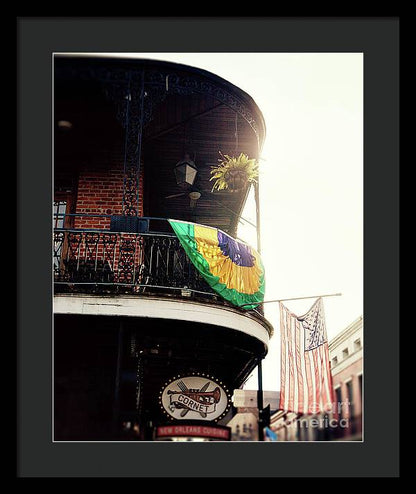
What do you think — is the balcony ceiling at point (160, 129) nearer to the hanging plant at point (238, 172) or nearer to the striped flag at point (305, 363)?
the hanging plant at point (238, 172)

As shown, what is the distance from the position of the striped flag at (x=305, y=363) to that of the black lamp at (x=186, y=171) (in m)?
2.48

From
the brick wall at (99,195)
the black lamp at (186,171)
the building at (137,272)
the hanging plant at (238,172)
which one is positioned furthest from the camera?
the black lamp at (186,171)

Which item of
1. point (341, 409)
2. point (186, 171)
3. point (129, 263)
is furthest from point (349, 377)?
point (186, 171)

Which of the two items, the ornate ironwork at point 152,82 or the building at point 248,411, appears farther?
the building at point 248,411

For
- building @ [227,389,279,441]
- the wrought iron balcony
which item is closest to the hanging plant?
the wrought iron balcony

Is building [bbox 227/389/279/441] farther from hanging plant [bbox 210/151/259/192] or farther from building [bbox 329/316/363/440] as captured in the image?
hanging plant [bbox 210/151/259/192]

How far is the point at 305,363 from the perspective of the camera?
815 cm

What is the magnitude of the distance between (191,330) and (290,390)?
60.9 inches

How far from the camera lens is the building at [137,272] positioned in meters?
7.52

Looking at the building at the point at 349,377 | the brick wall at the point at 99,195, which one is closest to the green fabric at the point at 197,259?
the building at the point at 349,377
